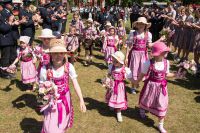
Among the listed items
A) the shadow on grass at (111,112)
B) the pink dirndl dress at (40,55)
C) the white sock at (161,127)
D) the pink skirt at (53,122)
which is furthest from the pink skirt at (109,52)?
the pink skirt at (53,122)

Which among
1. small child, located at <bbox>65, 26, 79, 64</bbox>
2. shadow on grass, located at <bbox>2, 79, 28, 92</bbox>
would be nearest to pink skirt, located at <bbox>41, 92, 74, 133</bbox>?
shadow on grass, located at <bbox>2, 79, 28, 92</bbox>

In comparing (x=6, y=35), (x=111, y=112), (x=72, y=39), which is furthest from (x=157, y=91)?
(x=72, y=39)

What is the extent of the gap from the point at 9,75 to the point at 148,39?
17.4 feet

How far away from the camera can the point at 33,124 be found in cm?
720

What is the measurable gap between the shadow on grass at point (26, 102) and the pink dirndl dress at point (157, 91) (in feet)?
10.3

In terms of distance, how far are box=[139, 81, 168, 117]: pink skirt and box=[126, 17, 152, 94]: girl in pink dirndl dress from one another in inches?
72.6

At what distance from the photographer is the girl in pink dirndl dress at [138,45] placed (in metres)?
8.87

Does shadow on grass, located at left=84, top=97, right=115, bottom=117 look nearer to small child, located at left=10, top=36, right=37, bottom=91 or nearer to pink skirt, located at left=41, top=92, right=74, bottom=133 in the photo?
small child, located at left=10, top=36, right=37, bottom=91

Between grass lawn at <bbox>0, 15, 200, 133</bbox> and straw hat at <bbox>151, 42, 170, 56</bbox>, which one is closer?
straw hat at <bbox>151, 42, 170, 56</bbox>

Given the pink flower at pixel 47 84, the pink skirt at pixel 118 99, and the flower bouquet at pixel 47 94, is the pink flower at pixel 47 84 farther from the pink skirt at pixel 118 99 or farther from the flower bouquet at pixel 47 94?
the pink skirt at pixel 118 99

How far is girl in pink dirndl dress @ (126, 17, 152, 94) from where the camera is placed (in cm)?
887

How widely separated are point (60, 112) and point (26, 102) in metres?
3.53

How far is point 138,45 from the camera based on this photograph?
355 inches

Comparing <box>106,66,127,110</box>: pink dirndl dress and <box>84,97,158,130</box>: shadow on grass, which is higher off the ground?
<box>106,66,127,110</box>: pink dirndl dress
